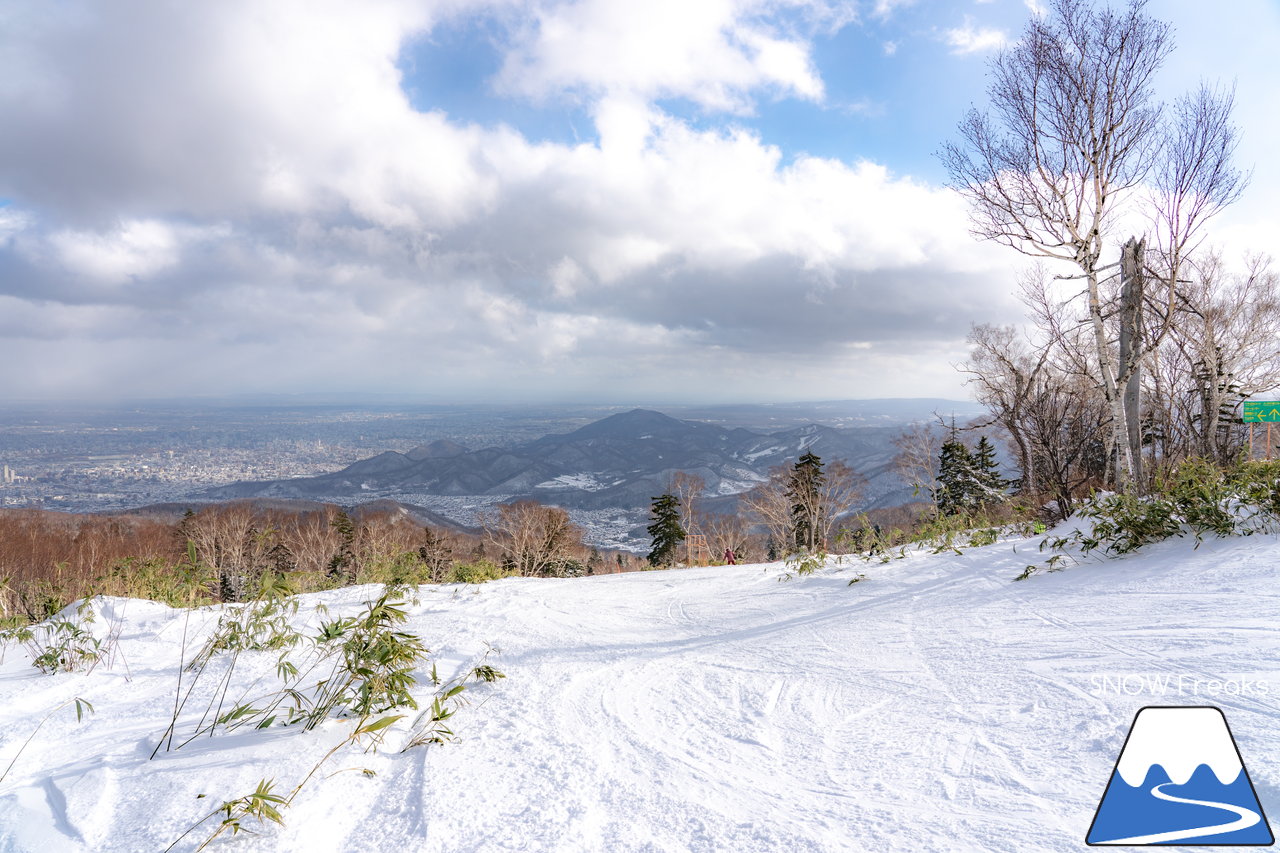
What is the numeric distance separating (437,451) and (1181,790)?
132 meters

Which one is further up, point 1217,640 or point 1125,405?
point 1125,405

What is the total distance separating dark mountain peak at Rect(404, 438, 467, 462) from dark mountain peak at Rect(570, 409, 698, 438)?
39353 mm

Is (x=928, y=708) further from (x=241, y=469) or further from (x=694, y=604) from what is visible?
(x=241, y=469)

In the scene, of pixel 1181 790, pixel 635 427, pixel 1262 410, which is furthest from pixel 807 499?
pixel 635 427

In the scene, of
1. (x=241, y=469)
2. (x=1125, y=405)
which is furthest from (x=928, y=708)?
(x=241, y=469)

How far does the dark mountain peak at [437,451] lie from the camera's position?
121875mm

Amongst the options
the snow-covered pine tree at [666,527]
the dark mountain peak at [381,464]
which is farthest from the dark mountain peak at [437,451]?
the snow-covered pine tree at [666,527]

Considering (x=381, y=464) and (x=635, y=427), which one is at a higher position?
(x=635, y=427)

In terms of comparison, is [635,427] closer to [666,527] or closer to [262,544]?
[666,527]

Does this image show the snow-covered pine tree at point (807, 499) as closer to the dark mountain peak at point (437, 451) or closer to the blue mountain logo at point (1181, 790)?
the blue mountain logo at point (1181, 790)

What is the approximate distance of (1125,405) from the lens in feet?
24.8

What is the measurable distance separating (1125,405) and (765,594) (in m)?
6.27

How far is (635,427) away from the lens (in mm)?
169750

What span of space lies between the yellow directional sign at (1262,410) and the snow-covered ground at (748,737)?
219 inches
